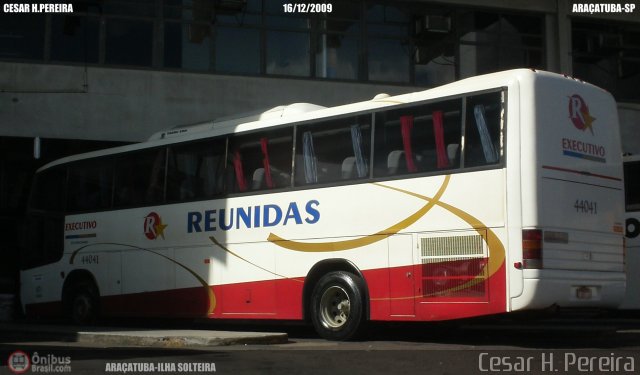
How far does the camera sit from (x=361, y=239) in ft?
40.3

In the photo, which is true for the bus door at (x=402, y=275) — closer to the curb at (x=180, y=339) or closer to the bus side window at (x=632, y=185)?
the curb at (x=180, y=339)

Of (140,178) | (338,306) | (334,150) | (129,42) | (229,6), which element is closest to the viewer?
(338,306)

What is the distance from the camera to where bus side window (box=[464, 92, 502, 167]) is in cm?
1096

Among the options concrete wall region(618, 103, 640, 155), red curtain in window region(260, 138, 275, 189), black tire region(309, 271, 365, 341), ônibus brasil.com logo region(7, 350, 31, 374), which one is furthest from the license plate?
concrete wall region(618, 103, 640, 155)

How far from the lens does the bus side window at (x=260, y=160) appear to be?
13.4m

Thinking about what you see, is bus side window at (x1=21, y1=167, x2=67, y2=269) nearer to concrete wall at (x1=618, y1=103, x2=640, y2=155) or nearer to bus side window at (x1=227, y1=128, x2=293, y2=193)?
bus side window at (x1=227, y1=128, x2=293, y2=193)

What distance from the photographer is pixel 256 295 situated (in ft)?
44.8

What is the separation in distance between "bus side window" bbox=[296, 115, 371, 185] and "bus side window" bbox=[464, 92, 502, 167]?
64.6 inches

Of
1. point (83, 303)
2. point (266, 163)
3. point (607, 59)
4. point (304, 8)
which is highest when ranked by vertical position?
point (304, 8)

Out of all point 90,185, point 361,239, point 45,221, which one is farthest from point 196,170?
point 45,221

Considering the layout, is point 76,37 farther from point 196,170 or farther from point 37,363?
point 37,363

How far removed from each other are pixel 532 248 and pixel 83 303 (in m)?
9.71

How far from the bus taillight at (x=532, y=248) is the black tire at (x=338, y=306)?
99.0 inches

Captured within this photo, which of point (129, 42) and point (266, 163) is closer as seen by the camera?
point (266, 163)
